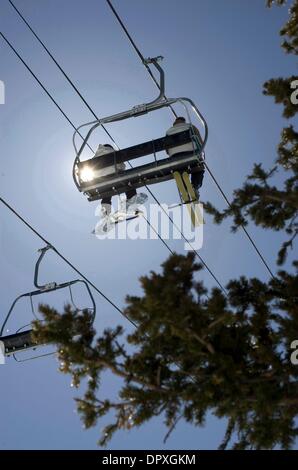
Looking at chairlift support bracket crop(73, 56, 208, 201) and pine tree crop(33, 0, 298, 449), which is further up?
chairlift support bracket crop(73, 56, 208, 201)

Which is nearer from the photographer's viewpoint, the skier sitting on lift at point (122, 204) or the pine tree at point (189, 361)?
the pine tree at point (189, 361)

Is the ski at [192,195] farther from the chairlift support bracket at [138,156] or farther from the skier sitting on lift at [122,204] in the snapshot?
the skier sitting on lift at [122,204]

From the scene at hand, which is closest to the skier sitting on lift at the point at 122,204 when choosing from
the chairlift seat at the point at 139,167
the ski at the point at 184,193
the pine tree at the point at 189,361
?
the chairlift seat at the point at 139,167

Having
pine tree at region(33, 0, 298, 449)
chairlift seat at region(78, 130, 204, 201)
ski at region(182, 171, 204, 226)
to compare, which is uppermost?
chairlift seat at region(78, 130, 204, 201)

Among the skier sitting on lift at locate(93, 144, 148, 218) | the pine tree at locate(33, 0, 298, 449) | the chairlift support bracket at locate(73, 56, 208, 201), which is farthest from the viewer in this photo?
the skier sitting on lift at locate(93, 144, 148, 218)

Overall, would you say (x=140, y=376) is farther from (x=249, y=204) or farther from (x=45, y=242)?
(x=45, y=242)

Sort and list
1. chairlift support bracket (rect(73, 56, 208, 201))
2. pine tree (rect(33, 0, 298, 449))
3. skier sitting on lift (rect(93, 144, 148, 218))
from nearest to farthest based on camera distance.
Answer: pine tree (rect(33, 0, 298, 449))
chairlift support bracket (rect(73, 56, 208, 201))
skier sitting on lift (rect(93, 144, 148, 218))

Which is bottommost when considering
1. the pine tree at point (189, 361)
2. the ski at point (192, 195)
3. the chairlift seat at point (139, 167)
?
the pine tree at point (189, 361)

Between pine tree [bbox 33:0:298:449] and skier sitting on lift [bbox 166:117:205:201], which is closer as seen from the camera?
pine tree [bbox 33:0:298:449]

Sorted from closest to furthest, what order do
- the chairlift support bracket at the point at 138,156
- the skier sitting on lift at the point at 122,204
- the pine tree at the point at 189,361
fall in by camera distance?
the pine tree at the point at 189,361 → the chairlift support bracket at the point at 138,156 → the skier sitting on lift at the point at 122,204

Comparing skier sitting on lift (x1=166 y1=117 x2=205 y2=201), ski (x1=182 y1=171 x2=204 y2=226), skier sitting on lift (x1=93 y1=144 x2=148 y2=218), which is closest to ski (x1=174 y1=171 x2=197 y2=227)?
ski (x1=182 y1=171 x2=204 y2=226)

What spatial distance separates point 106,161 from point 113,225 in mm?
895

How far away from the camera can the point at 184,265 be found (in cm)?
461

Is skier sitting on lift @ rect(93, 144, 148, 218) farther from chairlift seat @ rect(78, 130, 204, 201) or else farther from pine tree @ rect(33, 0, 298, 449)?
pine tree @ rect(33, 0, 298, 449)
